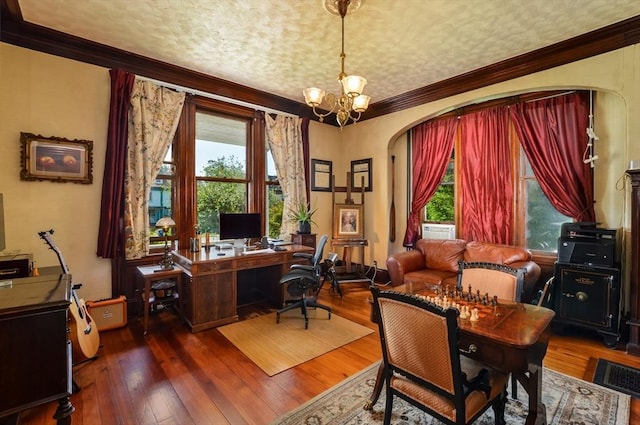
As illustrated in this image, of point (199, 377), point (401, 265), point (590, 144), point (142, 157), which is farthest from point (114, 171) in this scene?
point (590, 144)

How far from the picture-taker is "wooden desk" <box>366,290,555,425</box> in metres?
1.39

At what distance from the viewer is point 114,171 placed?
3.30 metres

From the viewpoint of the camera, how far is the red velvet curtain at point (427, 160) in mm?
4578

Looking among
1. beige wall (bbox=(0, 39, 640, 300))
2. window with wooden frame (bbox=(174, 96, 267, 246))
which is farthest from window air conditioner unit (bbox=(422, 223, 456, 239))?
window with wooden frame (bbox=(174, 96, 267, 246))

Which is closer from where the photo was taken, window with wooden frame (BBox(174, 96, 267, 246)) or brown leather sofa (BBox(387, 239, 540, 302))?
brown leather sofa (BBox(387, 239, 540, 302))

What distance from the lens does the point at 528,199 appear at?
152 inches

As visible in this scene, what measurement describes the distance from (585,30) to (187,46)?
410 cm

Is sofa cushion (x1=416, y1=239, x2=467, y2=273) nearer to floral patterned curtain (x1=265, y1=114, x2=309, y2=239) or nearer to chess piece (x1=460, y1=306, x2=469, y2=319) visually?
floral patterned curtain (x1=265, y1=114, x2=309, y2=239)

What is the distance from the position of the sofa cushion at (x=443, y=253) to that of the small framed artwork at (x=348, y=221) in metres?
1.12

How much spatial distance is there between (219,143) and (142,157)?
1.16 meters

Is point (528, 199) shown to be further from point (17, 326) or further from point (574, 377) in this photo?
point (17, 326)

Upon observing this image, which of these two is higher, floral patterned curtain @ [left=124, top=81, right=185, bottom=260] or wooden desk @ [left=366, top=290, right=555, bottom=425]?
floral patterned curtain @ [left=124, top=81, right=185, bottom=260]

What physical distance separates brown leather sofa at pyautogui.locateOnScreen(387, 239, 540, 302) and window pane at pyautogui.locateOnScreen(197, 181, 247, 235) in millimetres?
2497

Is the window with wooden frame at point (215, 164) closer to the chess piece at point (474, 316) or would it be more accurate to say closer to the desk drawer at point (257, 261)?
the desk drawer at point (257, 261)
